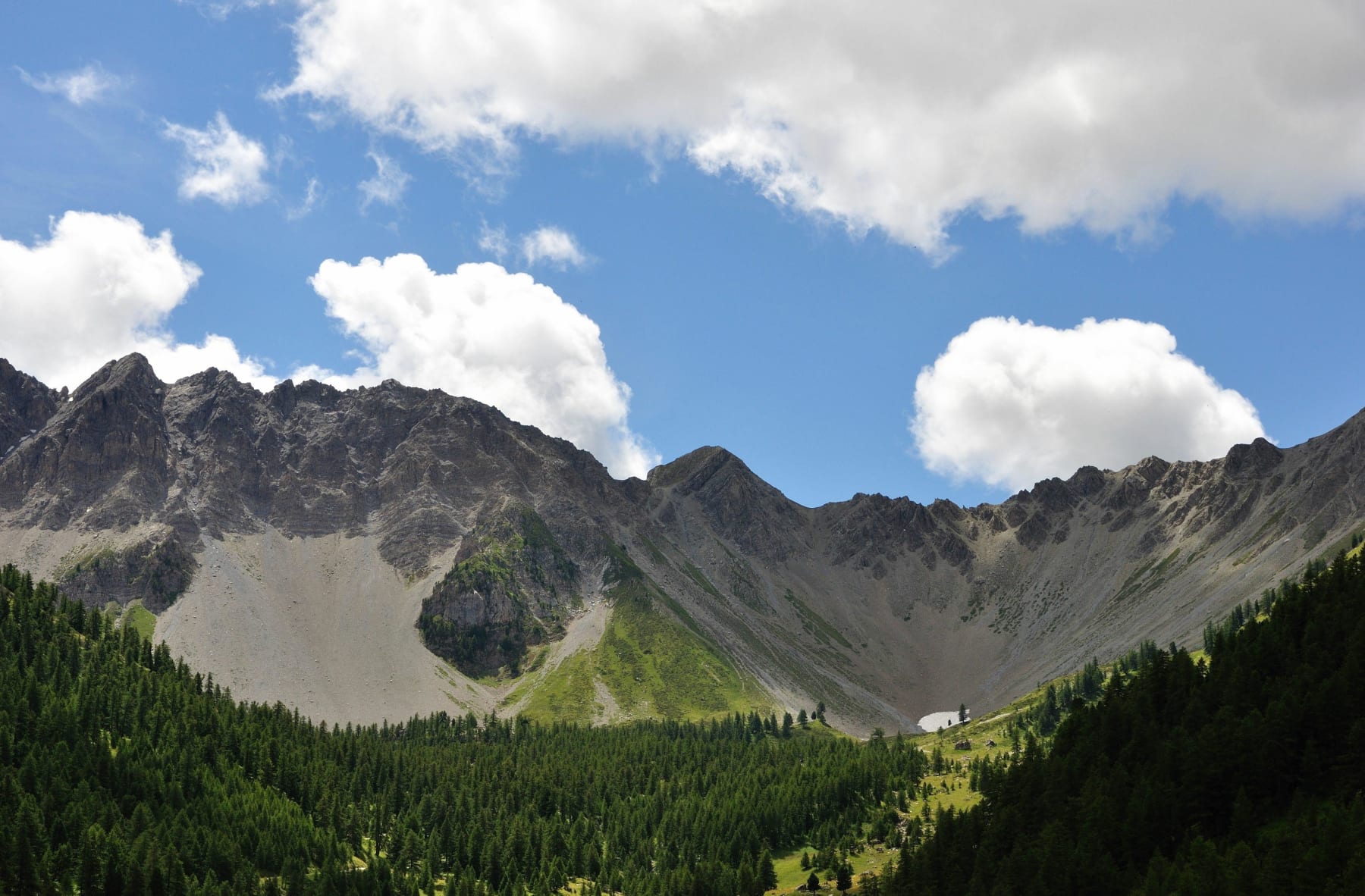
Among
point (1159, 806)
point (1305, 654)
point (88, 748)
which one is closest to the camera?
point (1159, 806)

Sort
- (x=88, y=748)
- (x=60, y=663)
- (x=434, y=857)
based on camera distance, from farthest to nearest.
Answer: (x=60, y=663) < (x=434, y=857) < (x=88, y=748)

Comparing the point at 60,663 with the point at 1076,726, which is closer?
the point at 1076,726

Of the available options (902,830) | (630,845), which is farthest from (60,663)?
(902,830)

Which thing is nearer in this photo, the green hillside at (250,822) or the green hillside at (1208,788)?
the green hillside at (1208,788)

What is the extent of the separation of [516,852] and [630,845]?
23.3 m

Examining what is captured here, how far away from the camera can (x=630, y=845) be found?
623 feet

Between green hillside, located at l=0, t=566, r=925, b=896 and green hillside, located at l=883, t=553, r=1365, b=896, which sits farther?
green hillside, located at l=0, t=566, r=925, b=896

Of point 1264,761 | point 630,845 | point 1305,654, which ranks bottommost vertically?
point 630,845

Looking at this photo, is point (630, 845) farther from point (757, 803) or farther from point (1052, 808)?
point (1052, 808)

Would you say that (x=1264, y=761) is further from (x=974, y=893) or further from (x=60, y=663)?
(x=60, y=663)

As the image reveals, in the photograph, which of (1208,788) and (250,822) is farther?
(250,822)

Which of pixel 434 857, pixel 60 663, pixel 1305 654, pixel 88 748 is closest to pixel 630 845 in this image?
pixel 434 857

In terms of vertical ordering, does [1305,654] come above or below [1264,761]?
above

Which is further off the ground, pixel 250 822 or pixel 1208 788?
Result: pixel 1208 788
